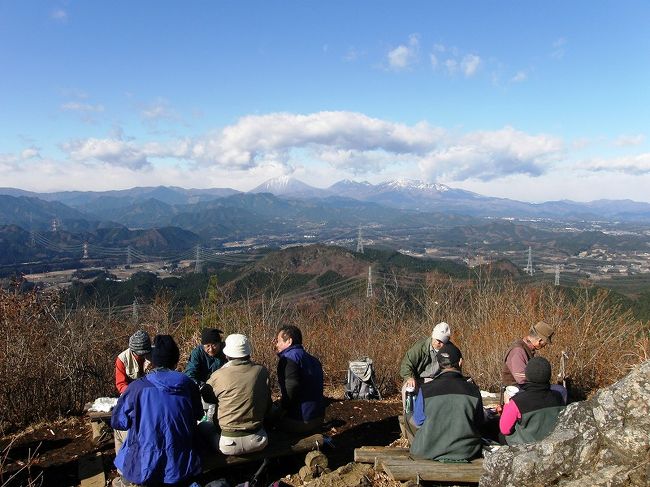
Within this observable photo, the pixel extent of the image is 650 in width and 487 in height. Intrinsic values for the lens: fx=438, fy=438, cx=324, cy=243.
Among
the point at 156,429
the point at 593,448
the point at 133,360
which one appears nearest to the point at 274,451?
the point at 156,429

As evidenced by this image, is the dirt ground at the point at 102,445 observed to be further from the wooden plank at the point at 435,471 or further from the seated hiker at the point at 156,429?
the wooden plank at the point at 435,471

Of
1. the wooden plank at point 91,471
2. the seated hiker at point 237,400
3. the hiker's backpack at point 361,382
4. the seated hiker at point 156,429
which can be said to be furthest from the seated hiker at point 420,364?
the wooden plank at point 91,471

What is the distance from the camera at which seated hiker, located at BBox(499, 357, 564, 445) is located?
3.34 m

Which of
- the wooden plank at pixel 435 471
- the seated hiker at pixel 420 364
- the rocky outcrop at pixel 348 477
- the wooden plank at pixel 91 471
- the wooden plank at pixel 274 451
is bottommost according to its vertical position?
the wooden plank at pixel 91 471

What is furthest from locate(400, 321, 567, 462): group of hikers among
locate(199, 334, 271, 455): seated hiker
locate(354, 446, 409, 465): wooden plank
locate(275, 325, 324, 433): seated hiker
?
locate(199, 334, 271, 455): seated hiker

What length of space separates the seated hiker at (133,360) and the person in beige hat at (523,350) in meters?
3.74

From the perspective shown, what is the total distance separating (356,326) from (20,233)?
16044cm

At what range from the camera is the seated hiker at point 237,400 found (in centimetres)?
365

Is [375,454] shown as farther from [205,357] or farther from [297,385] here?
[205,357]

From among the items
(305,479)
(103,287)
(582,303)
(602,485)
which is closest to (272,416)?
(305,479)

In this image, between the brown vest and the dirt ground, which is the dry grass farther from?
the brown vest

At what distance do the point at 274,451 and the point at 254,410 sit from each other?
1.56 ft

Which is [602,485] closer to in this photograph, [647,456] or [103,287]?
[647,456]

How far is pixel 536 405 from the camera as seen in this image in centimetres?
337
